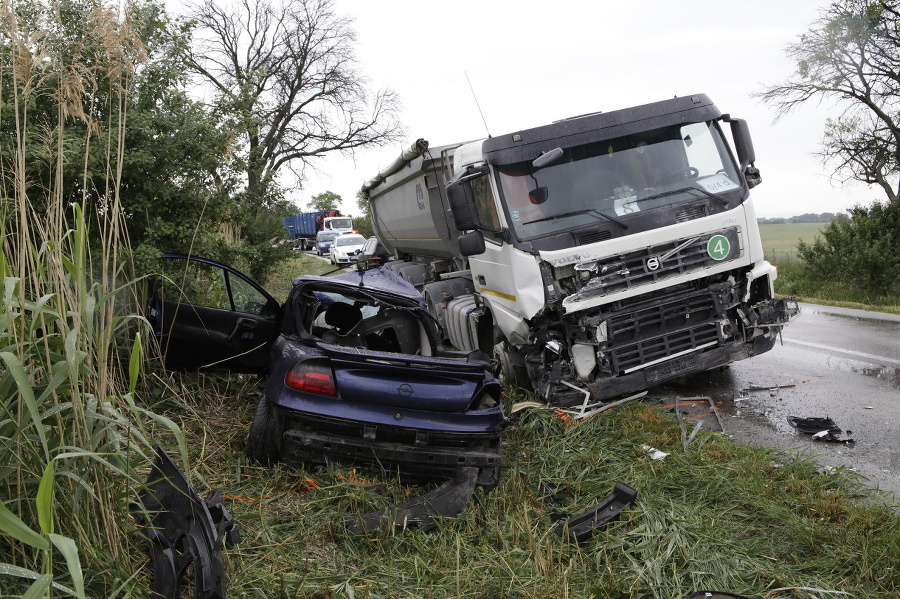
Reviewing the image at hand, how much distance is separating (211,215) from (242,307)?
64.5 inches

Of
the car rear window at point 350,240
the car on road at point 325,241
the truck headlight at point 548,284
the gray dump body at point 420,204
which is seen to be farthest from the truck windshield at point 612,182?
the car on road at point 325,241

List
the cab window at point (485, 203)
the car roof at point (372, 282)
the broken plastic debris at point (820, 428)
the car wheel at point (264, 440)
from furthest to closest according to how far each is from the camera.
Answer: the cab window at point (485, 203)
the car roof at point (372, 282)
the broken plastic debris at point (820, 428)
the car wheel at point (264, 440)

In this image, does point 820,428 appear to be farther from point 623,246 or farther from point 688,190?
point 688,190

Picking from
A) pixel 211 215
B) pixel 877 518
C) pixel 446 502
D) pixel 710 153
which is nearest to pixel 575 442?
pixel 446 502

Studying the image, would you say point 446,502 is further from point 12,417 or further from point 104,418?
point 12,417

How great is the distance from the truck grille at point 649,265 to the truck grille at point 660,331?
272 millimetres

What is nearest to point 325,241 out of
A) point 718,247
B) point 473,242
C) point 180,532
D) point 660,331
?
point 473,242

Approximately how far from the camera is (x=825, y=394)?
7.02 metres

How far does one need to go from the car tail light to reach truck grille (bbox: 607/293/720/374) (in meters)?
2.79

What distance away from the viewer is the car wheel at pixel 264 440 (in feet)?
16.5

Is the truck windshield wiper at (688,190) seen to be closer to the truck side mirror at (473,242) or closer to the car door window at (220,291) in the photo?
the truck side mirror at (473,242)

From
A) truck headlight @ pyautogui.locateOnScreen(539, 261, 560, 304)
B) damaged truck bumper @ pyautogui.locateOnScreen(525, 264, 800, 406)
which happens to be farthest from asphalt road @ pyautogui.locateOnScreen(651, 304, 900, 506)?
truck headlight @ pyautogui.locateOnScreen(539, 261, 560, 304)

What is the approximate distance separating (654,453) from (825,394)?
8.75ft

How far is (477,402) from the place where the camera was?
16.4ft
